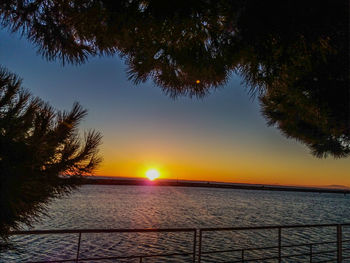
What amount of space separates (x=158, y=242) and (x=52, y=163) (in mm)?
17030

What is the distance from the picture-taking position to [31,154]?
5.98 feet

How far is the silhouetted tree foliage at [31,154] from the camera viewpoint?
1.71 meters

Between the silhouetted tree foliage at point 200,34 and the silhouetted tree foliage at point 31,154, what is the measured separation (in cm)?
75

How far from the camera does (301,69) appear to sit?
3.02 meters

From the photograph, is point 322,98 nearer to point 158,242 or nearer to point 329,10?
point 329,10

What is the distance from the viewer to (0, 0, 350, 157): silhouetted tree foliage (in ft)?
7.22

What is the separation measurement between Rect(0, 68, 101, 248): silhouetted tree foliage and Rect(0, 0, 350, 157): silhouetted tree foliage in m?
0.75

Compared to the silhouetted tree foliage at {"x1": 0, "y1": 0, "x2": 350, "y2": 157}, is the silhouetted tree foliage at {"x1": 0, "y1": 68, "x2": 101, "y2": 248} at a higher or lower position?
lower

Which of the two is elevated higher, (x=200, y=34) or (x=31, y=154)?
(x=200, y=34)

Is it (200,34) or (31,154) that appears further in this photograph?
(200,34)

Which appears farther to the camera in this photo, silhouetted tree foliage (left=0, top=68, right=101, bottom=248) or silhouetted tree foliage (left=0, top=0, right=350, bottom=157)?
silhouetted tree foliage (left=0, top=0, right=350, bottom=157)

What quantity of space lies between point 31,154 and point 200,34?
5.99 ft

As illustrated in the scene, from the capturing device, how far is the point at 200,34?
2.68 m

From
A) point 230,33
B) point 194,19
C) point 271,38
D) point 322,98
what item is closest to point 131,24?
point 194,19
